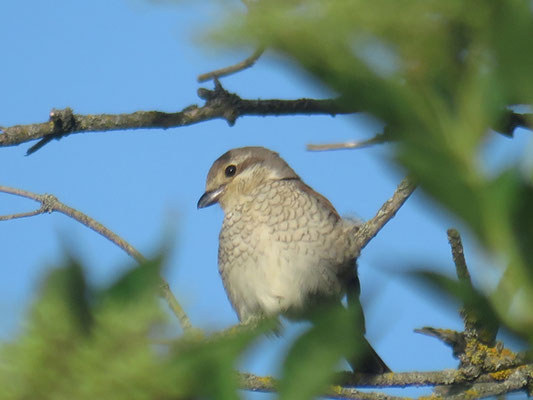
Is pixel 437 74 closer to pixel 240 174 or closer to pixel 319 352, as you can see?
pixel 319 352

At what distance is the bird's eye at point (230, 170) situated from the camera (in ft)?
20.1

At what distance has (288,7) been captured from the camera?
1.53 feet

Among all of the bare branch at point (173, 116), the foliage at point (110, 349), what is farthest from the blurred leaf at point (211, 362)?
the bare branch at point (173, 116)

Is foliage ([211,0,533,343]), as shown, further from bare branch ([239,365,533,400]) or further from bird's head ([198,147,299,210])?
bird's head ([198,147,299,210])

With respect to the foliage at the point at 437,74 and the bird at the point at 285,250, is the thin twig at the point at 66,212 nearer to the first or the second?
the foliage at the point at 437,74

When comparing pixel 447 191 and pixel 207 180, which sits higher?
pixel 207 180

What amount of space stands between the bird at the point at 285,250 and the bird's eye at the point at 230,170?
0.48m

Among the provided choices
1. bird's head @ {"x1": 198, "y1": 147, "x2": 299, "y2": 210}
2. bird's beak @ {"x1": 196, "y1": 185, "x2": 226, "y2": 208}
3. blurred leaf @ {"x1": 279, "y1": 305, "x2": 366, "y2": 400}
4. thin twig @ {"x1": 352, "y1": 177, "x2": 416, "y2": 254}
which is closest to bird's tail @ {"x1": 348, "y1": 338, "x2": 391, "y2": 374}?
blurred leaf @ {"x1": 279, "y1": 305, "x2": 366, "y2": 400}

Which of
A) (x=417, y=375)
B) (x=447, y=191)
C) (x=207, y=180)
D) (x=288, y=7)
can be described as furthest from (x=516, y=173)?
(x=207, y=180)

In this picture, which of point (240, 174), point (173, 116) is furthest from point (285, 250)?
point (173, 116)

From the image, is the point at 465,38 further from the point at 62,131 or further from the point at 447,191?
the point at 62,131

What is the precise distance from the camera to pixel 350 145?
66 cm

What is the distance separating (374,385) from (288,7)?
274 centimetres

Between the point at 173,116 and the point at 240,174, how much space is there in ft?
9.20
